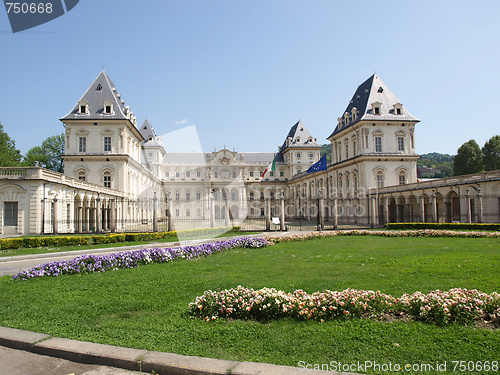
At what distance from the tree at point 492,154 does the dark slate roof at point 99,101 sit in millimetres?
61581

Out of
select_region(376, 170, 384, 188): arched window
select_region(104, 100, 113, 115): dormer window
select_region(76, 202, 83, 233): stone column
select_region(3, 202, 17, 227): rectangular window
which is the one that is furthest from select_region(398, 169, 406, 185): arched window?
select_region(3, 202, 17, 227): rectangular window

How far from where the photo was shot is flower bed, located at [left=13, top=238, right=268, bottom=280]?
1066cm

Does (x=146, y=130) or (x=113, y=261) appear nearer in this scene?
(x=113, y=261)

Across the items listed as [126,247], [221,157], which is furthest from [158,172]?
[126,247]

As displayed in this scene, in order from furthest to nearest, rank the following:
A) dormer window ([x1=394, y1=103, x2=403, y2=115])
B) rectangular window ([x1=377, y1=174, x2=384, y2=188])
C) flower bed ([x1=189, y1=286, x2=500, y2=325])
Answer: dormer window ([x1=394, y1=103, x2=403, y2=115]) → rectangular window ([x1=377, y1=174, x2=384, y2=188]) → flower bed ([x1=189, y1=286, x2=500, y2=325])

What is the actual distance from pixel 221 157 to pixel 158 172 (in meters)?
14.6

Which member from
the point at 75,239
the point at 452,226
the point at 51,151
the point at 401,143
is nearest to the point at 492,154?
the point at 401,143

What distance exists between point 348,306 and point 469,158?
7071 cm

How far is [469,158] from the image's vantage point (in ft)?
214

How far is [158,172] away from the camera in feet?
264

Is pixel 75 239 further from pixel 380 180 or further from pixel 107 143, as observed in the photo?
pixel 380 180

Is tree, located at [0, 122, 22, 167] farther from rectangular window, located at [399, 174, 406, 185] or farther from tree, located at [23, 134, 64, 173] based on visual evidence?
rectangular window, located at [399, 174, 406, 185]

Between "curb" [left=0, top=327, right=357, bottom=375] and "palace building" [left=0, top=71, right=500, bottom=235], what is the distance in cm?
2089

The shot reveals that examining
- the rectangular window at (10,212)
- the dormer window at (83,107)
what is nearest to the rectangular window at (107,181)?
the dormer window at (83,107)
